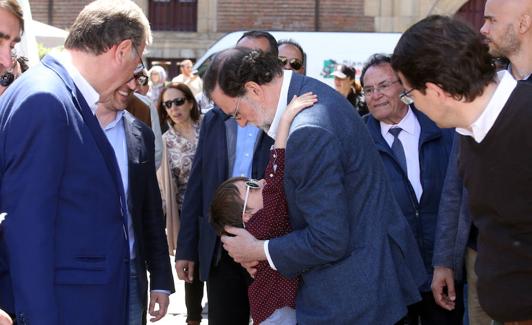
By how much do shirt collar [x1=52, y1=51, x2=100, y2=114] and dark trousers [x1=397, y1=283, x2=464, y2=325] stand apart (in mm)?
2337

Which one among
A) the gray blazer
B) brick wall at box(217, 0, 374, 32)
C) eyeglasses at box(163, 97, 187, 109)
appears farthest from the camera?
brick wall at box(217, 0, 374, 32)

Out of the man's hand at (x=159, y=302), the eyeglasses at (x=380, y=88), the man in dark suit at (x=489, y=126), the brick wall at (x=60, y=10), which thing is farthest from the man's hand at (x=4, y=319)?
the brick wall at (x=60, y=10)

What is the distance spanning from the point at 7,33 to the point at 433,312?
265 centimetres

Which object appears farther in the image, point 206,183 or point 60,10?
point 60,10

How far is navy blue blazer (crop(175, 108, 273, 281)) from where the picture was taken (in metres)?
5.10

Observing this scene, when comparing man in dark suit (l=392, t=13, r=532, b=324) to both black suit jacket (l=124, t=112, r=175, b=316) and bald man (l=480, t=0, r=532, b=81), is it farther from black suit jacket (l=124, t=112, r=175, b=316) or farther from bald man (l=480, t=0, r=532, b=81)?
black suit jacket (l=124, t=112, r=175, b=316)

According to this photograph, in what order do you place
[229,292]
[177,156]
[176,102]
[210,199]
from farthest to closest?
[176,102] < [177,156] < [210,199] < [229,292]

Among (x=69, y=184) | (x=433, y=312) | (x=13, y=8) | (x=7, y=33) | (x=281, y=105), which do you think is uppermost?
(x=13, y=8)

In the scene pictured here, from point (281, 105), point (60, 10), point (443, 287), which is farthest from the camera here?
point (60, 10)

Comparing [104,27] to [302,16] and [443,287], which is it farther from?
[302,16]

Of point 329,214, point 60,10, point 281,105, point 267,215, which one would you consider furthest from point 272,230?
point 60,10

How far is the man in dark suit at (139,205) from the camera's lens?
4.35 meters

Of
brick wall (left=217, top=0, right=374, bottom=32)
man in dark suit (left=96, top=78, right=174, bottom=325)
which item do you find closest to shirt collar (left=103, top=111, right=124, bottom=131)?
man in dark suit (left=96, top=78, right=174, bottom=325)

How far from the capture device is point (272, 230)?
11.7 feet
